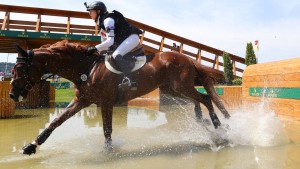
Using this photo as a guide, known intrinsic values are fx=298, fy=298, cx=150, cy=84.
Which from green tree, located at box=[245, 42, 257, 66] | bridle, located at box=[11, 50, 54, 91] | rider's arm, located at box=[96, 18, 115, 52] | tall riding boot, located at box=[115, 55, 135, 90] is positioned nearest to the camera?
bridle, located at box=[11, 50, 54, 91]

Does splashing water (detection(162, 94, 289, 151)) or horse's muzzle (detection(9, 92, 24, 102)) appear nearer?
horse's muzzle (detection(9, 92, 24, 102))

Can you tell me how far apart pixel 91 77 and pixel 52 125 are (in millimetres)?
987

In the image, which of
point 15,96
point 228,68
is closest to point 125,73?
point 15,96

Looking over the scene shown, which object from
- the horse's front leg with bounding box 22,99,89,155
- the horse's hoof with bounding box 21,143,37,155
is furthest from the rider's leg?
the horse's hoof with bounding box 21,143,37,155

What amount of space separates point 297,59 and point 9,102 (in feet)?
28.9

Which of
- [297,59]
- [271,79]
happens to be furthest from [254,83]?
[297,59]

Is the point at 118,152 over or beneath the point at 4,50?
beneath

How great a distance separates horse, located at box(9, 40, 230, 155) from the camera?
4582mm

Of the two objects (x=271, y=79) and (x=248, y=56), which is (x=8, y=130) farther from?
(x=248, y=56)

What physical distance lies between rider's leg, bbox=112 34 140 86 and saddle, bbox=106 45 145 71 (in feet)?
0.22

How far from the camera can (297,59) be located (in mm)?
7727

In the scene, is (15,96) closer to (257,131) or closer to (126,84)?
(126,84)

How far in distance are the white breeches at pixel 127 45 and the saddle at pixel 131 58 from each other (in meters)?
0.09

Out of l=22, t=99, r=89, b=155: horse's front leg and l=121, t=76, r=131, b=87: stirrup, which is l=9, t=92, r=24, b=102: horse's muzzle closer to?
l=22, t=99, r=89, b=155: horse's front leg
